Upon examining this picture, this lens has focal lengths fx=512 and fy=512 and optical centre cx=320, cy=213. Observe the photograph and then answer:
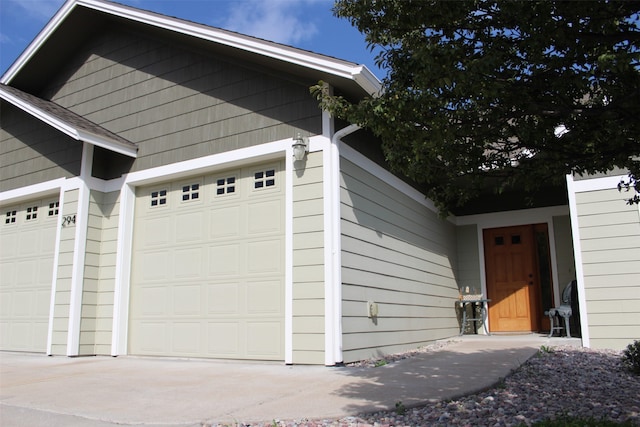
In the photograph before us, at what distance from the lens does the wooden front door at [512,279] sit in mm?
10477

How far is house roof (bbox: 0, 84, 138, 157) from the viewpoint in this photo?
25.0 ft

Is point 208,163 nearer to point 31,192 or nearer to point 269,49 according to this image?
point 269,49

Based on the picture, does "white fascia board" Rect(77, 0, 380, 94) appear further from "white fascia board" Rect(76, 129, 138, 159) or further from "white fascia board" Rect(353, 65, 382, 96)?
"white fascia board" Rect(76, 129, 138, 159)

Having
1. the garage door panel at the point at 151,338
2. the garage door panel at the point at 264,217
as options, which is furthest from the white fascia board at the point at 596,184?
the garage door panel at the point at 151,338

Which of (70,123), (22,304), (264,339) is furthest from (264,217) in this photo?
Result: (22,304)

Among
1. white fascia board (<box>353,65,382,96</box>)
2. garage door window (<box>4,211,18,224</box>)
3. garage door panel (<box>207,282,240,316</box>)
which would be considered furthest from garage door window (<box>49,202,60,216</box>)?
white fascia board (<box>353,65,382,96</box>)

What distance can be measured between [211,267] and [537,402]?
448cm

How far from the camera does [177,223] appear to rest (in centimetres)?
764

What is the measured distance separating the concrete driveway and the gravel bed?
0.13 m

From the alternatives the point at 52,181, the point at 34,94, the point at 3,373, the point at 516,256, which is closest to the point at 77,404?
the point at 3,373

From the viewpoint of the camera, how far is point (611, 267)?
7375mm

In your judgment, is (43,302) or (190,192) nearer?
(190,192)

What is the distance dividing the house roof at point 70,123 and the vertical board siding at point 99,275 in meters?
0.85

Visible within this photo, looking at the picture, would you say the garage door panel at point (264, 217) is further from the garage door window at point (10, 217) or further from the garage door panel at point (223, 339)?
the garage door window at point (10, 217)
